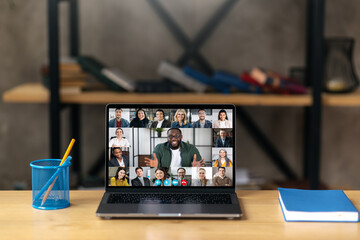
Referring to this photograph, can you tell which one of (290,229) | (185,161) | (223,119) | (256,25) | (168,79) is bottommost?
(290,229)

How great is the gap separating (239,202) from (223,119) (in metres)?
0.22

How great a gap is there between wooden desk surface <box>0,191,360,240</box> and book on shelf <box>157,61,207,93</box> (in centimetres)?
128

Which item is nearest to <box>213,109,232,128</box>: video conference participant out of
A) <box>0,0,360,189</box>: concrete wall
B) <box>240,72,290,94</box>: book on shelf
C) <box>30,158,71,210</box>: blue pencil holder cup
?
<box>30,158,71,210</box>: blue pencil holder cup

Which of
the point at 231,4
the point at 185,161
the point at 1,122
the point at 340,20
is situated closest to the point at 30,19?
the point at 1,122

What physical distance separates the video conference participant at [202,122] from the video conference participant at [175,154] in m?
0.05

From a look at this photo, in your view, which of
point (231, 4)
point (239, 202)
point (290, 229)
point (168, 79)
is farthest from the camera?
point (231, 4)

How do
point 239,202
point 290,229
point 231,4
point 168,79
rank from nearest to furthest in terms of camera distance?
point 290,229 < point 239,202 < point 168,79 < point 231,4

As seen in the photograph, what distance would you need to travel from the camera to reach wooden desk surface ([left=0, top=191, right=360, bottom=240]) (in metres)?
1.15

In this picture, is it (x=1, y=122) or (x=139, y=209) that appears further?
(x=1, y=122)

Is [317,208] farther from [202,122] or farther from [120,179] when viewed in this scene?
[120,179]

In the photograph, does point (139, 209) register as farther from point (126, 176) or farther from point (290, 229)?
point (290, 229)

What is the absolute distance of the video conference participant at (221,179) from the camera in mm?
1379

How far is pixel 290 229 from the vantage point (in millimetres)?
1189

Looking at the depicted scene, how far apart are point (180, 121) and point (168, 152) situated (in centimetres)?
9
